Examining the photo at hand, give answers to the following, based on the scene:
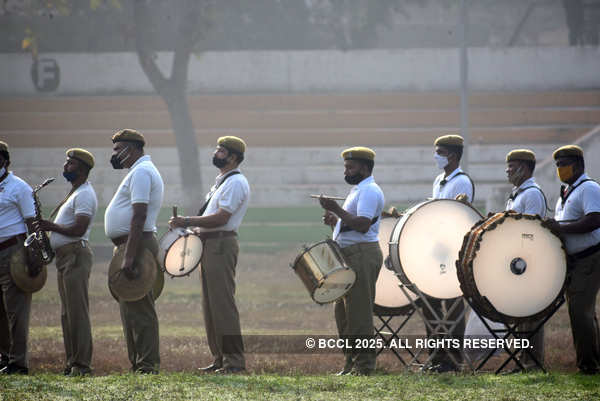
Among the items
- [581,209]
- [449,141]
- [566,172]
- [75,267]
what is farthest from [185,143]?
[581,209]

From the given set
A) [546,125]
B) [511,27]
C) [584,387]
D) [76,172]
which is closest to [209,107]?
[546,125]

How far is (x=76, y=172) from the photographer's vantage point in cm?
962

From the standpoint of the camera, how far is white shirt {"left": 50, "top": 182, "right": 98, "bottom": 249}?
9.45 m

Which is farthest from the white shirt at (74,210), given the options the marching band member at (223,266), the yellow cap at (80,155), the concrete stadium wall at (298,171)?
the concrete stadium wall at (298,171)

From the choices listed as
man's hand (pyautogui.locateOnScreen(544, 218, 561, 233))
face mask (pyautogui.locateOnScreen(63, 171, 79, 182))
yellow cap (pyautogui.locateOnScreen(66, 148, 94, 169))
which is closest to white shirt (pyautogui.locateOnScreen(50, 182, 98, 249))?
face mask (pyautogui.locateOnScreen(63, 171, 79, 182))

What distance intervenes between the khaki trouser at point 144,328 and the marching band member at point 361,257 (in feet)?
5.22

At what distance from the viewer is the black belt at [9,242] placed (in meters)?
9.61

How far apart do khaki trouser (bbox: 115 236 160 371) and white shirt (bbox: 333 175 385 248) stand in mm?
1636

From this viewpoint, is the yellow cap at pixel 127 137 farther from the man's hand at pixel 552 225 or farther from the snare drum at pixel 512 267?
the man's hand at pixel 552 225

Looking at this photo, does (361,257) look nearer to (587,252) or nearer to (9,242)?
(587,252)

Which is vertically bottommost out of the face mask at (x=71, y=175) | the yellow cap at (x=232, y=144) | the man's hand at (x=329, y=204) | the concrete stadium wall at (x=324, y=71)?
the man's hand at (x=329, y=204)

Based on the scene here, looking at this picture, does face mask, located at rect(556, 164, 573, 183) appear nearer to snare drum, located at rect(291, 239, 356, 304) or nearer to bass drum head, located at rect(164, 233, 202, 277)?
snare drum, located at rect(291, 239, 356, 304)

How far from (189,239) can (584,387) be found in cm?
353

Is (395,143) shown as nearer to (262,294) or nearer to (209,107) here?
(209,107)
